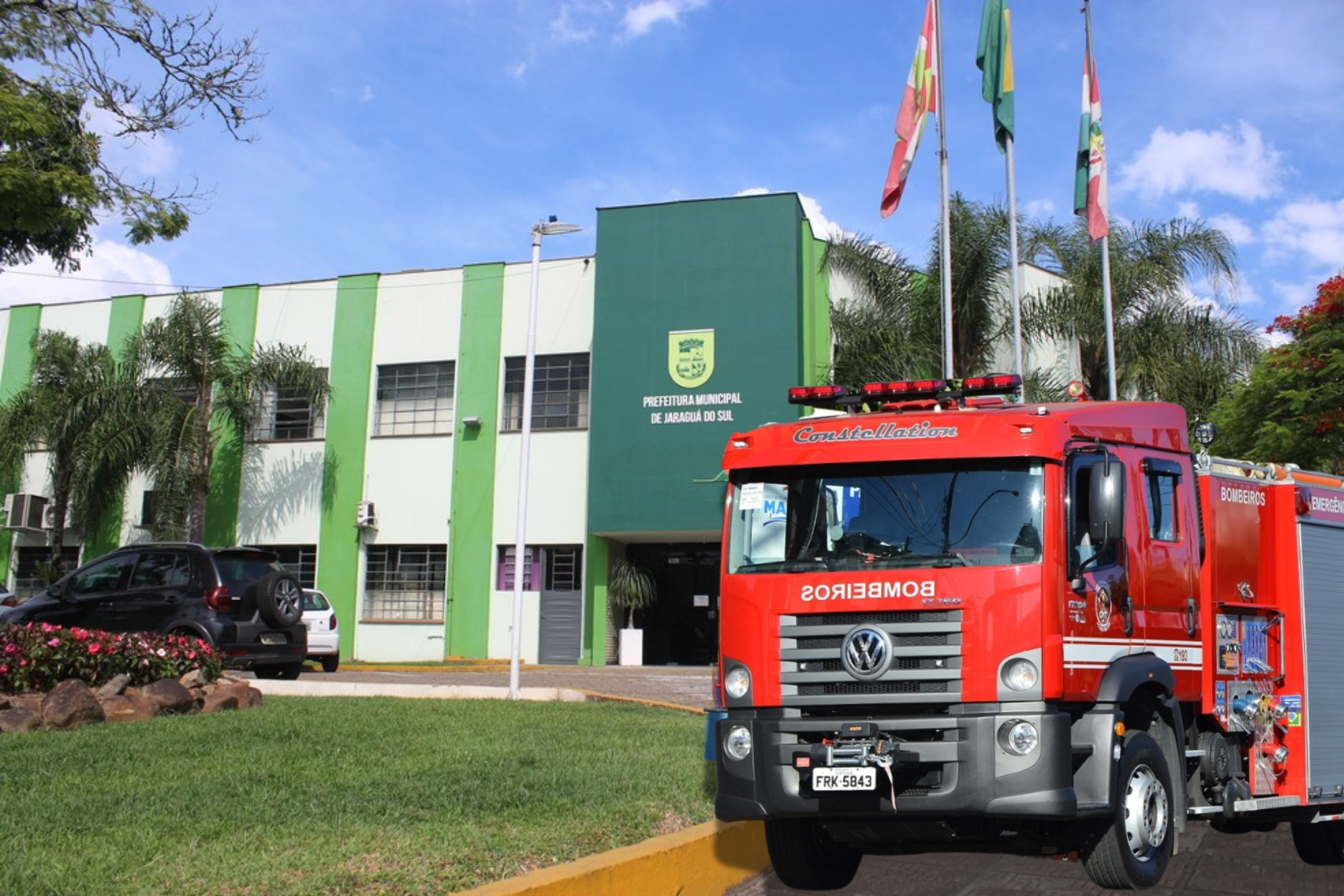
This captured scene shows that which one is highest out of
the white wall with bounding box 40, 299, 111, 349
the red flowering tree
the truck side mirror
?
the white wall with bounding box 40, 299, 111, 349

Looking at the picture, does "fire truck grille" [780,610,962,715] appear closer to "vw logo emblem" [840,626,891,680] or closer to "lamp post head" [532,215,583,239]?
"vw logo emblem" [840,626,891,680]

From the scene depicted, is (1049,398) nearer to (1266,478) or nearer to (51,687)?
(1266,478)

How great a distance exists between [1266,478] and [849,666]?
11.0 ft

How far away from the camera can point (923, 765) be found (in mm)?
6074

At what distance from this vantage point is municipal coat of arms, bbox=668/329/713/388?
25234 mm

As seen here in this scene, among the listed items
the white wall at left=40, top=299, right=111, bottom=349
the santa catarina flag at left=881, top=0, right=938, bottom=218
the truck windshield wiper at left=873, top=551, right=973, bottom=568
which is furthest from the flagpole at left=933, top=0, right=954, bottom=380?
the white wall at left=40, top=299, right=111, bottom=349

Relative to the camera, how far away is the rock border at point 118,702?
10.2 m

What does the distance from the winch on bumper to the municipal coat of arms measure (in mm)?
19032

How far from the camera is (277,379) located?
88.0ft

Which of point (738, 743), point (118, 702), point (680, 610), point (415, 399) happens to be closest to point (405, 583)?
point (415, 399)

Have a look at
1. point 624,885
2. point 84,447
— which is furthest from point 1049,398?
point 84,447

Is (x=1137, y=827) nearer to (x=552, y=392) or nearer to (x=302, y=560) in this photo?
(x=552, y=392)

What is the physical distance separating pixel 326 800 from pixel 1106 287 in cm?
1673

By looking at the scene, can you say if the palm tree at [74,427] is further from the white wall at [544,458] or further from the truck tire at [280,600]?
the truck tire at [280,600]
